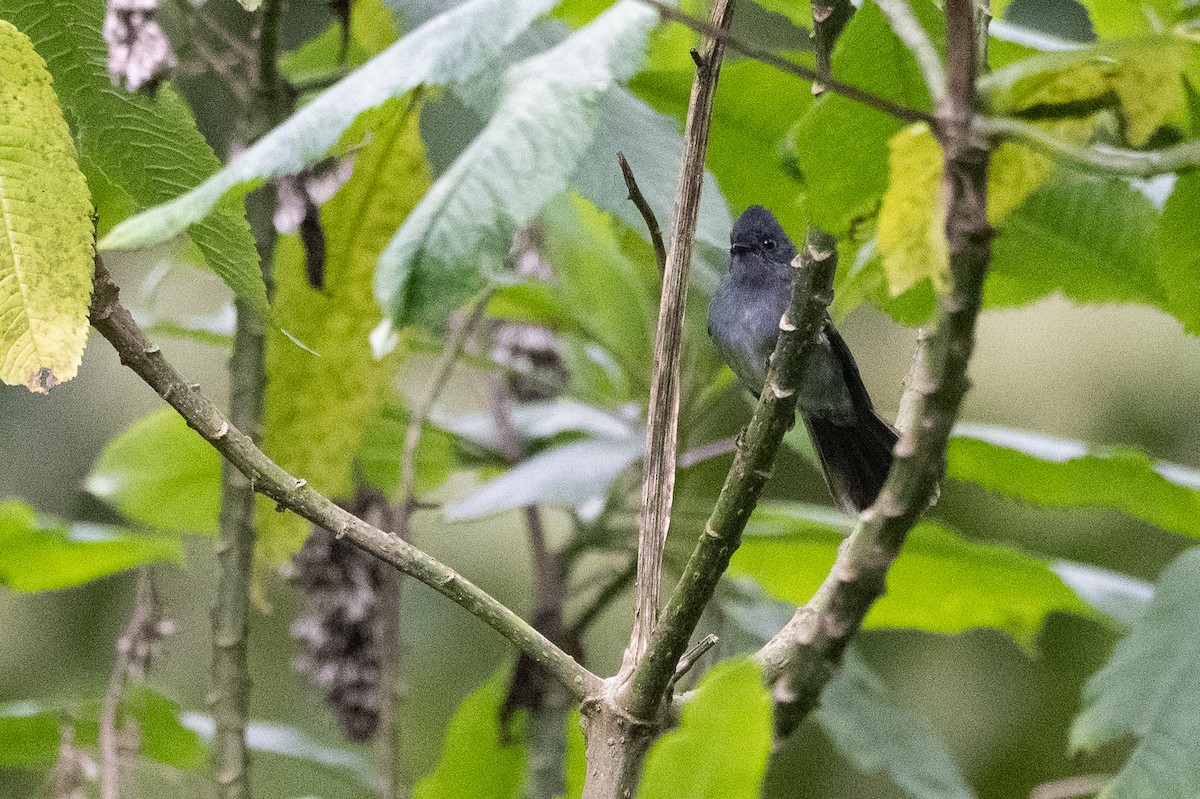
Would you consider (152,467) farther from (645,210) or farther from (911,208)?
(911,208)

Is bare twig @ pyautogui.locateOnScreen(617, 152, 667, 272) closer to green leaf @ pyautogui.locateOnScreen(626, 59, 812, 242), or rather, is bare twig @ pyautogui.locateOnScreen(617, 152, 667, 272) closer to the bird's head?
green leaf @ pyautogui.locateOnScreen(626, 59, 812, 242)

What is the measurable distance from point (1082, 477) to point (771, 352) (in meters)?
0.25

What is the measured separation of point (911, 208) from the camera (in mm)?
→ 312

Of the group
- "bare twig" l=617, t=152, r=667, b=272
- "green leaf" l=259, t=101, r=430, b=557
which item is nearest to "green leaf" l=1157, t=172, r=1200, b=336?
"bare twig" l=617, t=152, r=667, b=272

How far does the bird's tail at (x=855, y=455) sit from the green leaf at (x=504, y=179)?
17.7 inches

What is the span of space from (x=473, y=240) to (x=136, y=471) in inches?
29.0

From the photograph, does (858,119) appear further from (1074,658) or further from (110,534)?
(1074,658)

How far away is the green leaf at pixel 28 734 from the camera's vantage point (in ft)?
3.34

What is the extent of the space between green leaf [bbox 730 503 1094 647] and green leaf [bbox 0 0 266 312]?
56 cm

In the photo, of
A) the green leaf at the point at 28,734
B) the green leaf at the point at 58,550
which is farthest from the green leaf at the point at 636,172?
the green leaf at the point at 28,734

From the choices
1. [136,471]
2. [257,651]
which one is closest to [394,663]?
[136,471]

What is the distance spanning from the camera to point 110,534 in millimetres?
1062

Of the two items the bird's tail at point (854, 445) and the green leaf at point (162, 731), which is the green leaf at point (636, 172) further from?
the green leaf at point (162, 731)

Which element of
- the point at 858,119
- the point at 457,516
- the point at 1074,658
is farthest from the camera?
the point at 1074,658
